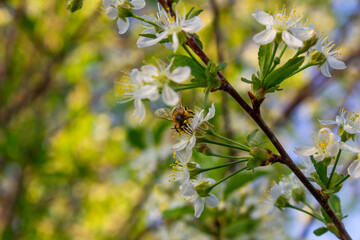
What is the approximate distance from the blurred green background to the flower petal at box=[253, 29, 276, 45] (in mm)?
722

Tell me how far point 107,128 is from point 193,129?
7.95ft

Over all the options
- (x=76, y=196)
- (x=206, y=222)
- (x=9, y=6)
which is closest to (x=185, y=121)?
(x=206, y=222)

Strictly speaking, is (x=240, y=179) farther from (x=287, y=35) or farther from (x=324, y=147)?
(x=287, y=35)

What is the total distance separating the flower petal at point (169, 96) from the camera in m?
0.67

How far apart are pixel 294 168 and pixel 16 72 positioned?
214cm

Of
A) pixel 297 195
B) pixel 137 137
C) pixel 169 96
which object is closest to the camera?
pixel 169 96

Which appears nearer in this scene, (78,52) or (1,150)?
(1,150)

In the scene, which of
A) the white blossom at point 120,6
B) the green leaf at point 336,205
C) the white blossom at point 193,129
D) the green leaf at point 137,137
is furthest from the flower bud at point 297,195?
the green leaf at point 137,137

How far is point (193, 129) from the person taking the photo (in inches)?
30.0

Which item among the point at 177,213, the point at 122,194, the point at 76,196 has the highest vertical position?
the point at 177,213

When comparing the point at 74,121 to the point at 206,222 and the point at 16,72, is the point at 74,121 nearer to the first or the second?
the point at 16,72

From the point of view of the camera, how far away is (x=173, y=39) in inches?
27.6

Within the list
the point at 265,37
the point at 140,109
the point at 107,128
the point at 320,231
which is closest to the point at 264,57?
the point at 265,37

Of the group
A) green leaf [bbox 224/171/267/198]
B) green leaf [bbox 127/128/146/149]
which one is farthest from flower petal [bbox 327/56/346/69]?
green leaf [bbox 127/128/146/149]
